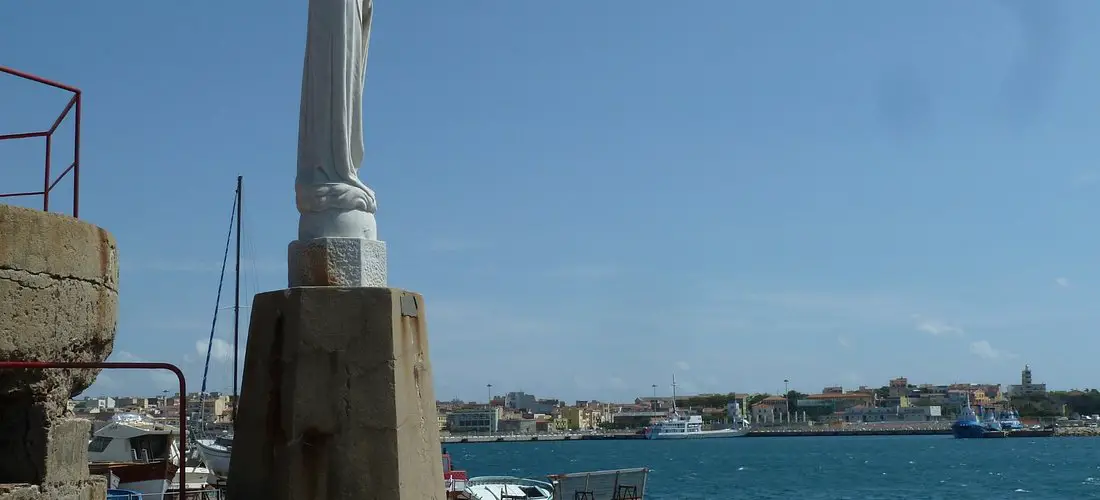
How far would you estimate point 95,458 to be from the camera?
34531 millimetres

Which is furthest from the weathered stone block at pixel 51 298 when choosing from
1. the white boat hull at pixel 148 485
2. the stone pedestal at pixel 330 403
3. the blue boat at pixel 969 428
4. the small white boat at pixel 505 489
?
the blue boat at pixel 969 428

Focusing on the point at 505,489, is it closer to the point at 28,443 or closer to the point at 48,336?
the point at 28,443

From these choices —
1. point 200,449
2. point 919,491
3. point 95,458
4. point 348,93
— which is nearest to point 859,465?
point 919,491

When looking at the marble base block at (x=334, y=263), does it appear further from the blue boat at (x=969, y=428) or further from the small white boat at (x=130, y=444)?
the blue boat at (x=969, y=428)

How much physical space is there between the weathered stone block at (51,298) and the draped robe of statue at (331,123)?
1.13 metres

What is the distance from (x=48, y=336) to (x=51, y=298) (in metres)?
0.18

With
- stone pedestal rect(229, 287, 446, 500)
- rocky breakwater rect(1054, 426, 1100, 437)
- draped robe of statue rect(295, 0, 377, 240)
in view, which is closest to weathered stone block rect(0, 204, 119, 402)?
stone pedestal rect(229, 287, 446, 500)

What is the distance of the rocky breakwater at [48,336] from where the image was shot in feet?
17.7

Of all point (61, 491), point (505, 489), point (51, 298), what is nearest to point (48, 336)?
point (51, 298)

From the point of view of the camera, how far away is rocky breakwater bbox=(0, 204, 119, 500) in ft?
17.7

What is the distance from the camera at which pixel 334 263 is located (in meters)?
6.20

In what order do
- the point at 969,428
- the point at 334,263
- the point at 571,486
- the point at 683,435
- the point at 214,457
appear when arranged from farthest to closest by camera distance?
the point at 683,435
the point at 969,428
the point at 214,457
the point at 571,486
the point at 334,263

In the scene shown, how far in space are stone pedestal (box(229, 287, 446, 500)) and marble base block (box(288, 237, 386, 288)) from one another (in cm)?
20

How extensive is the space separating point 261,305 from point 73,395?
106cm
